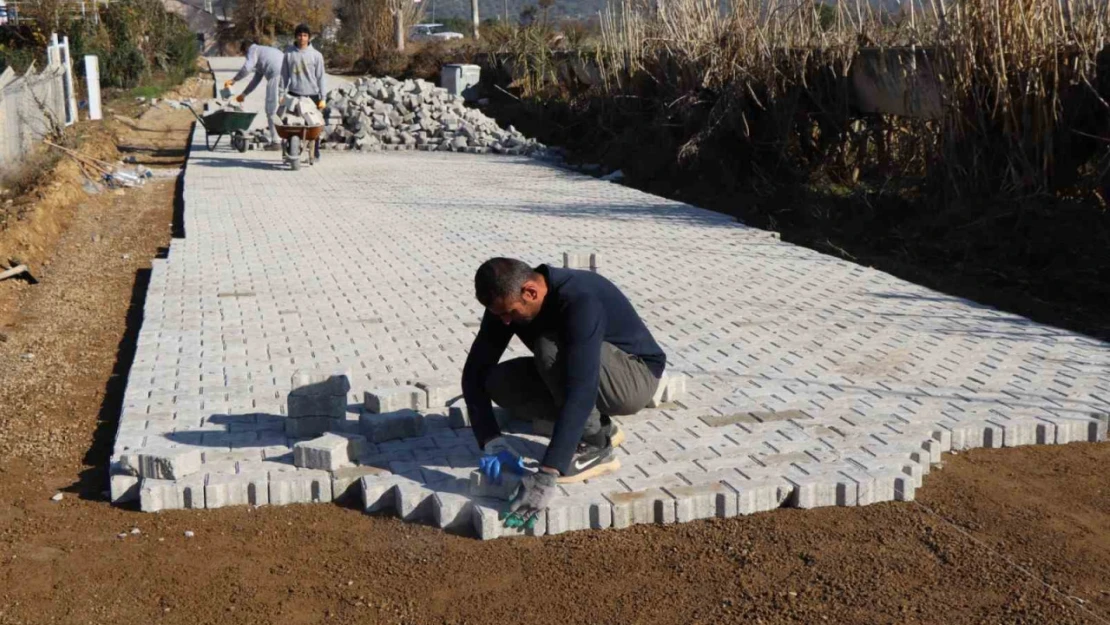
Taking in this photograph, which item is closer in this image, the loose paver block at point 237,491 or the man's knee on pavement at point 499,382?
the loose paver block at point 237,491

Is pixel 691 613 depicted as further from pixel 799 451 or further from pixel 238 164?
pixel 238 164

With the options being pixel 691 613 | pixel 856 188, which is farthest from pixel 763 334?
pixel 856 188

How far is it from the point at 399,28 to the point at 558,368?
3745 cm

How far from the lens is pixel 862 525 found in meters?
4.64

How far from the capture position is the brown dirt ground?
398 cm

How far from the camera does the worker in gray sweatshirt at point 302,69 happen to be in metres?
16.4

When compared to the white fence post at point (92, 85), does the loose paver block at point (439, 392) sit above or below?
below

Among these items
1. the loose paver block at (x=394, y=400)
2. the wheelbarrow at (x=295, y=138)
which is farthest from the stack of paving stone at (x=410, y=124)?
the loose paver block at (x=394, y=400)

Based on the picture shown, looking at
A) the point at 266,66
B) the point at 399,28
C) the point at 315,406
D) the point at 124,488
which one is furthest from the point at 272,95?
the point at 399,28

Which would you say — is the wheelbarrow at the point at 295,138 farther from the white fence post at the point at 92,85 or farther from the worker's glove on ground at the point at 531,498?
the worker's glove on ground at the point at 531,498

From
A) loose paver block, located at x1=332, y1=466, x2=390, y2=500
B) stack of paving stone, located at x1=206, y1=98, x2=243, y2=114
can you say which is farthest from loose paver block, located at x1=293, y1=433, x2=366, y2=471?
stack of paving stone, located at x1=206, y1=98, x2=243, y2=114

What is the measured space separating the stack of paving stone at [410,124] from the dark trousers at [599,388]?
48.4ft

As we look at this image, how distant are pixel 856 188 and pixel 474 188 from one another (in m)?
4.79

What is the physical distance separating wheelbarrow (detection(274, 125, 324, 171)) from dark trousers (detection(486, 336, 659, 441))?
11992 millimetres
